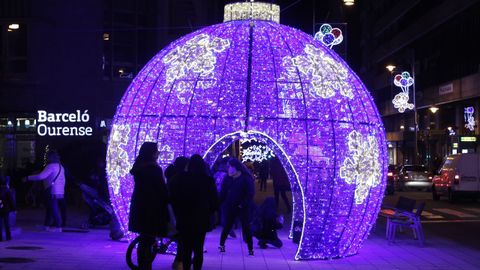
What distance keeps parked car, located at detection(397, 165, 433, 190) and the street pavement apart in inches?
838

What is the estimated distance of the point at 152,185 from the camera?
31.5ft

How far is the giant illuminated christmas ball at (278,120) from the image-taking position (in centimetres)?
1242

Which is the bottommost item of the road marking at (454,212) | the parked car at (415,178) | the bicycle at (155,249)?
the road marking at (454,212)

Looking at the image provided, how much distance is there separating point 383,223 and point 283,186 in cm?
322

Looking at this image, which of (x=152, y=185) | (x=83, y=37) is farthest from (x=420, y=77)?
(x=152, y=185)

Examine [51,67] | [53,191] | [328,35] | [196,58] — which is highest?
[328,35]

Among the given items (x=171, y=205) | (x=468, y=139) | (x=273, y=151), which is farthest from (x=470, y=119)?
(x=171, y=205)

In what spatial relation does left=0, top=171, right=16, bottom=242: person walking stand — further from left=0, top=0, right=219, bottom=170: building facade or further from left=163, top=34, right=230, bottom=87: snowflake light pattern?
left=0, top=0, right=219, bottom=170: building facade

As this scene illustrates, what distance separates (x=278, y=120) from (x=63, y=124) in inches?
381

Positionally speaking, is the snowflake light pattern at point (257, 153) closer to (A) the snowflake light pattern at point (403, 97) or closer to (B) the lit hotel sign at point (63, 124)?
(A) the snowflake light pattern at point (403, 97)

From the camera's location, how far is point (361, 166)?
12633 millimetres

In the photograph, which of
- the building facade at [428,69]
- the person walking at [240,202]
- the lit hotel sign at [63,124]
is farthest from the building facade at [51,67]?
the building facade at [428,69]

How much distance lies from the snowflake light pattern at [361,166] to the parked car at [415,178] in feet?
88.9

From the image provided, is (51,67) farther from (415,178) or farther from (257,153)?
(415,178)
